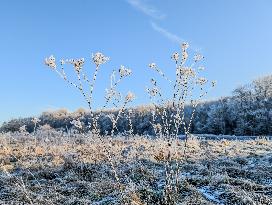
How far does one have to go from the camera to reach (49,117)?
42250mm

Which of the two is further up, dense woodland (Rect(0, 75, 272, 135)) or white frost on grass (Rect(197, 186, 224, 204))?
dense woodland (Rect(0, 75, 272, 135))

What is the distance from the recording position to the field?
9.61 m

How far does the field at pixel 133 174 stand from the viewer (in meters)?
9.61

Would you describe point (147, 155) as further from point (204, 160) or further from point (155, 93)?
point (155, 93)

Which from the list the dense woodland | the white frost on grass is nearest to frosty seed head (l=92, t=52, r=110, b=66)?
the white frost on grass

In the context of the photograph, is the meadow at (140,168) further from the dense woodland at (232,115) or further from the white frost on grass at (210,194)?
the dense woodland at (232,115)

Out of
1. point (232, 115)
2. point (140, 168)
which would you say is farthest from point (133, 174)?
point (232, 115)

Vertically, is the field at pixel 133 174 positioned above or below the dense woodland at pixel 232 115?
below

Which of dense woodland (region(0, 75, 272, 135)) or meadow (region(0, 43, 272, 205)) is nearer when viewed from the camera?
meadow (region(0, 43, 272, 205))

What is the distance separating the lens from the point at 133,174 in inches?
421

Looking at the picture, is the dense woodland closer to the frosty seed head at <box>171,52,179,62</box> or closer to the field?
the field

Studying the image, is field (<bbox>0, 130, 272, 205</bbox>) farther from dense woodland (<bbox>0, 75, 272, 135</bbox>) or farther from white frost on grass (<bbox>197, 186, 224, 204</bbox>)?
dense woodland (<bbox>0, 75, 272, 135</bbox>)

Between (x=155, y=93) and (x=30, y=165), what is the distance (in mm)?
6696

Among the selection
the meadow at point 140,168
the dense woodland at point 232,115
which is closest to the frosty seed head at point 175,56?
the meadow at point 140,168
